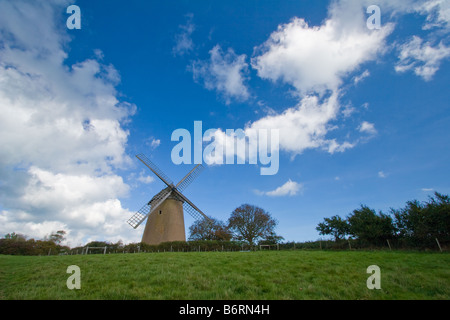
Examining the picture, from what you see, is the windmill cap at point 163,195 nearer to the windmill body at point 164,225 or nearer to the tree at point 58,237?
the windmill body at point 164,225

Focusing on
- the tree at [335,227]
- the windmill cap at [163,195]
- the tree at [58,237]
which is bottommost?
the tree at [58,237]

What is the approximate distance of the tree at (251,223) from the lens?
42.4 m

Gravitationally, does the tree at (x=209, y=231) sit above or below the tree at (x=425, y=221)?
below

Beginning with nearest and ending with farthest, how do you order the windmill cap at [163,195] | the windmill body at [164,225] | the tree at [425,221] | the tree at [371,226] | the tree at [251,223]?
the tree at [425,221]
the tree at [371,226]
the windmill body at [164,225]
the windmill cap at [163,195]
the tree at [251,223]

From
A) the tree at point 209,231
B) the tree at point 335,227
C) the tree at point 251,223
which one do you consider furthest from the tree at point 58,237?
the tree at point 335,227

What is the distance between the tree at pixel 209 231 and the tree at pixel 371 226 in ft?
82.5

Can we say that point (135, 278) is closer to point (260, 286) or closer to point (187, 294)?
point (187, 294)

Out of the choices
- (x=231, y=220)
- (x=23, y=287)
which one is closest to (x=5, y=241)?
(x=231, y=220)

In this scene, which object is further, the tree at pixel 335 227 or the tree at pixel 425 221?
the tree at pixel 335 227

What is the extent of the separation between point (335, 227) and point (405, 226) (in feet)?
33.9
